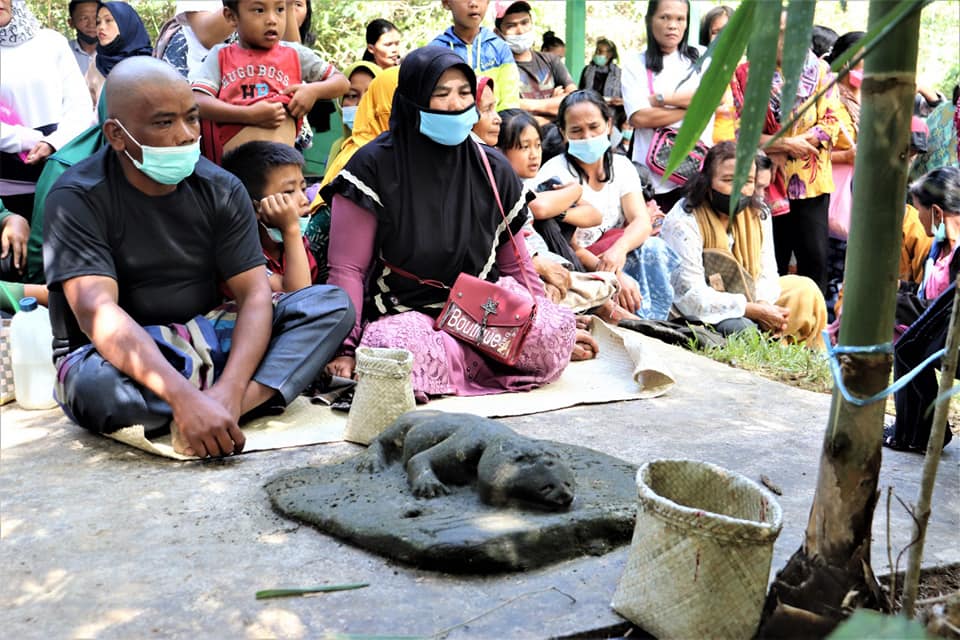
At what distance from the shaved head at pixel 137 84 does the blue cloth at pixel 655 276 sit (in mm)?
3158

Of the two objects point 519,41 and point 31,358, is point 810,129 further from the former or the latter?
point 31,358

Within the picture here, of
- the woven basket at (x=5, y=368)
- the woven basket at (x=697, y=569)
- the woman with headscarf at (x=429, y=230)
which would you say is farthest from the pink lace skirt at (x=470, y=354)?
the woven basket at (x=697, y=569)

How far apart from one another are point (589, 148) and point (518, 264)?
1.46 m

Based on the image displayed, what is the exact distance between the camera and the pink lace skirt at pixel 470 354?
14.1 ft

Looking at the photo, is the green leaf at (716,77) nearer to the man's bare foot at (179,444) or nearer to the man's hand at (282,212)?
the man's bare foot at (179,444)

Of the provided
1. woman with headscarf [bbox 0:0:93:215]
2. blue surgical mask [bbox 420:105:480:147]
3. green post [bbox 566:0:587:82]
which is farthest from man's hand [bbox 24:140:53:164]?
green post [bbox 566:0:587:82]

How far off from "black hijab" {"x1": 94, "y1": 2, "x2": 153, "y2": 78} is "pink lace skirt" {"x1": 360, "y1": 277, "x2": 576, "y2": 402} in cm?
306

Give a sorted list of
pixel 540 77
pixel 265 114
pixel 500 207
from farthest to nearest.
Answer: pixel 540 77 → pixel 265 114 → pixel 500 207

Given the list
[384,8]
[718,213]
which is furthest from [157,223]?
[384,8]

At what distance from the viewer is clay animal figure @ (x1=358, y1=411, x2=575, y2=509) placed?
109 inches

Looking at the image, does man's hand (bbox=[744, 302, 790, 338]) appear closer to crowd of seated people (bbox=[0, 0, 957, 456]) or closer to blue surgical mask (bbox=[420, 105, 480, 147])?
crowd of seated people (bbox=[0, 0, 957, 456])

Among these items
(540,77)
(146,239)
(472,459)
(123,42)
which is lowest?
(472,459)

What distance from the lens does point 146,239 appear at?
12.5 ft

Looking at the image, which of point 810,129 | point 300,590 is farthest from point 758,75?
point 810,129
